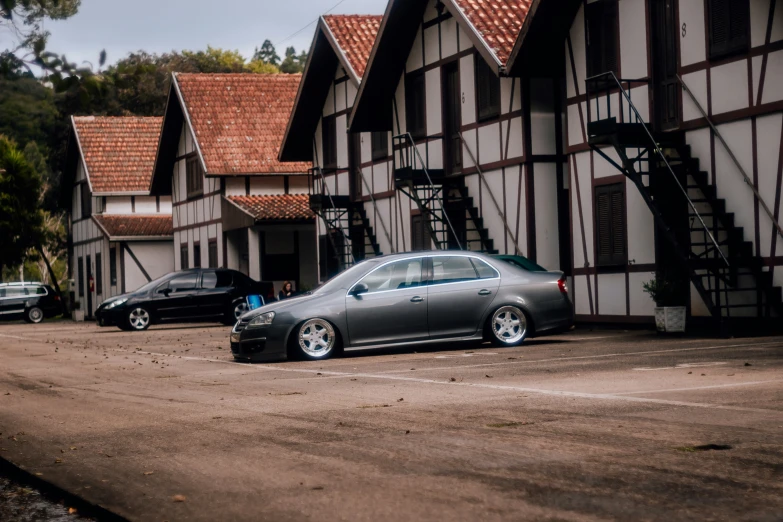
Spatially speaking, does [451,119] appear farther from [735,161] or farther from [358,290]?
[358,290]

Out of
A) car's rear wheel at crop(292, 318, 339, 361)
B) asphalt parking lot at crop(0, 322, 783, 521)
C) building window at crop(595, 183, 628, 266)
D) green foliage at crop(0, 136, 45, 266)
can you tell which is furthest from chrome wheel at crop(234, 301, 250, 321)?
green foliage at crop(0, 136, 45, 266)

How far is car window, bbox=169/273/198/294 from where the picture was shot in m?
35.8

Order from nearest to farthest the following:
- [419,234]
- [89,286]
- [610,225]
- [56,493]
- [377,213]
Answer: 1. [56,493]
2. [610,225]
3. [419,234]
4. [377,213]
5. [89,286]

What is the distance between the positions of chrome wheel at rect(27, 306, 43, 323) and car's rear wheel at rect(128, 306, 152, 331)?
863 inches

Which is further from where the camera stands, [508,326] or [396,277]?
[508,326]

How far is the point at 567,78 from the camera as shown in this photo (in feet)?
82.6

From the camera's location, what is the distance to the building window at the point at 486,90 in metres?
27.6

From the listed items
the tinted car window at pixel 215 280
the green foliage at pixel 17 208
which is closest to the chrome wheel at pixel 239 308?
the tinted car window at pixel 215 280

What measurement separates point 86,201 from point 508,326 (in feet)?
141

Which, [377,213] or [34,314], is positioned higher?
[377,213]

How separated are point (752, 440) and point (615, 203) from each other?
51.6 feet

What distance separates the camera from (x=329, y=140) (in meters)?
38.4

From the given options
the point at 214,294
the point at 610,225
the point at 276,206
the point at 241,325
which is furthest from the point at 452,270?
the point at 276,206

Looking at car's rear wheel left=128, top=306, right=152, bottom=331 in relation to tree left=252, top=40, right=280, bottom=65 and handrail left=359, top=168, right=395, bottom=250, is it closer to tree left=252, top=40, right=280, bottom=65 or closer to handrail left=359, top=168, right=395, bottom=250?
handrail left=359, top=168, right=395, bottom=250
